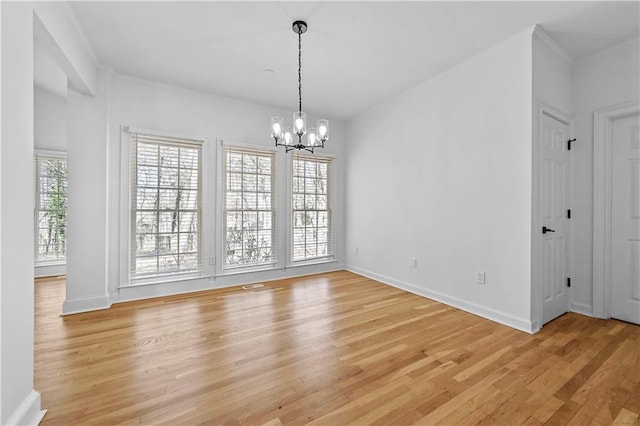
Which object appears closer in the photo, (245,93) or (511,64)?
(511,64)

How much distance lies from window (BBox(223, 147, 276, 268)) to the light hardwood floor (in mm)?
1252

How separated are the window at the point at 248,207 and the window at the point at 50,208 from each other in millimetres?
3052

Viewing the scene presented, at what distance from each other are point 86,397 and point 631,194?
497 cm

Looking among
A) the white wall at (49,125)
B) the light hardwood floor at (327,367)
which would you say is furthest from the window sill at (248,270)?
the white wall at (49,125)

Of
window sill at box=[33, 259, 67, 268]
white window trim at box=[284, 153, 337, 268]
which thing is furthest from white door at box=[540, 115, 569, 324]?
window sill at box=[33, 259, 67, 268]

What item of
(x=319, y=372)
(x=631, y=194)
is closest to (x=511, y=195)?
(x=631, y=194)

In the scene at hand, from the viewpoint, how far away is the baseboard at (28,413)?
142 centimetres

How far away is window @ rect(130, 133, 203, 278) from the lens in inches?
148

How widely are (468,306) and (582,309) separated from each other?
1.24m

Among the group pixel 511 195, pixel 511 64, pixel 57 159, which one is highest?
pixel 511 64

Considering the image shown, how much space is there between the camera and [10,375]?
141 cm

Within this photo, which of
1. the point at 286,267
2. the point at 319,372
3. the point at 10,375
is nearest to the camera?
the point at 10,375

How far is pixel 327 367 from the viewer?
211 cm

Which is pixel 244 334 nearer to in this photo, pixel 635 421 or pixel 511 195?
pixel 635 421
